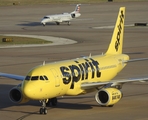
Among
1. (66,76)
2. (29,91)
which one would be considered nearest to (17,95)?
(29,91)

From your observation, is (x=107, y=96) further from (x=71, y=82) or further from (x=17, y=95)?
(x=17, y=95)

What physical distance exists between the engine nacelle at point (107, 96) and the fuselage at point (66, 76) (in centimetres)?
164

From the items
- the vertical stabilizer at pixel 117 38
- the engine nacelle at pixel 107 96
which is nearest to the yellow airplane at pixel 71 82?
the engine nacelle at pixel 107 96

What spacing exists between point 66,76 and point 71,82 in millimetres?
694

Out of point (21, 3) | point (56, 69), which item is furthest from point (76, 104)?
point (21, 3)

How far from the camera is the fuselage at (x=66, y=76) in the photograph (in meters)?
35.1

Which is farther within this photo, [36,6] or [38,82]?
[36,6]

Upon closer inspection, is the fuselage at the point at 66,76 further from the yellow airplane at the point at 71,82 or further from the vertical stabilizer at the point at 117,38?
the vertical stabilizer at the point at 117,38

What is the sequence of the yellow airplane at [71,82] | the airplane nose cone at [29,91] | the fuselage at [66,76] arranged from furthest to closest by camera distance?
the yellow airplane at [71,82]
the fuselage at [66,76]
the airplane nose cone at [29,91]

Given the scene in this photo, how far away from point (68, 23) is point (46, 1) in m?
62.2

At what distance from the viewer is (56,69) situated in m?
36.7

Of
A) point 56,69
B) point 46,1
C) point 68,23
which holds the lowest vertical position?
point 56,69

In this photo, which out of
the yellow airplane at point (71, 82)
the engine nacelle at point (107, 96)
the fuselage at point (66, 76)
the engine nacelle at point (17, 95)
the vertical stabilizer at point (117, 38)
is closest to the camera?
the fuselage at point (66, 76)

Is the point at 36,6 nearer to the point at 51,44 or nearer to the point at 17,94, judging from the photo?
the point at 51,44
